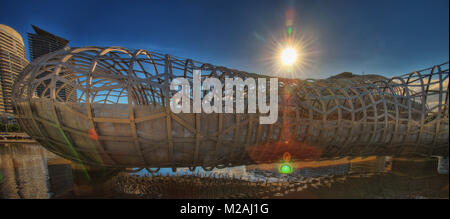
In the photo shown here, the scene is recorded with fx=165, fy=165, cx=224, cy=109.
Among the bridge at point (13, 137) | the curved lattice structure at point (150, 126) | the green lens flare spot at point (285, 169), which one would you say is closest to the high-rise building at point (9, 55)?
the bridge at point (13, 137)

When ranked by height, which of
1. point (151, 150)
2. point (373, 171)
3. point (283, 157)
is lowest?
point (373, 171)

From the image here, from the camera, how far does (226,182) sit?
10.4m

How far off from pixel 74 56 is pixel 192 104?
18.6 feet

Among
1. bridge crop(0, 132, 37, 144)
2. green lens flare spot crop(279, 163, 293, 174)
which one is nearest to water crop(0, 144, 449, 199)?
green lens flare spot crop(279, 163, 293, 174)

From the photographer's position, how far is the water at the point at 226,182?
318 inches

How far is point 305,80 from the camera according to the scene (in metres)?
11.3

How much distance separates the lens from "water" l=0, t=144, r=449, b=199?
808 centimetres

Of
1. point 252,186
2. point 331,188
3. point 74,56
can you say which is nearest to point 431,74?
point 331,188

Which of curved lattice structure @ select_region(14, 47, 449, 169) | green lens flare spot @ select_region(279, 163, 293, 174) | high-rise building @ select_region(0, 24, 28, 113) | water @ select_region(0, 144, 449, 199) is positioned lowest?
green lens flare spot @ select_region(279, 163, 293, 174)

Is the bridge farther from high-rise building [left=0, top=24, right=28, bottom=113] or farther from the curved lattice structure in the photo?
the curved lattice structure

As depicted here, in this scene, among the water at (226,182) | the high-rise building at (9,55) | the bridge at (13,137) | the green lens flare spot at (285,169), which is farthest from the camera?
the bridge at (13,137)

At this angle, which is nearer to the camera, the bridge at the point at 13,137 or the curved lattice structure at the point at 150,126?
the curved lattice structure at the point at 150,126

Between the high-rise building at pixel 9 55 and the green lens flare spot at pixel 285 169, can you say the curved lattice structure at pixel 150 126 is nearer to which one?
the green lens flare spot at pixel 285 169

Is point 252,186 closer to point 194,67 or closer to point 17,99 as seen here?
point 194,67
